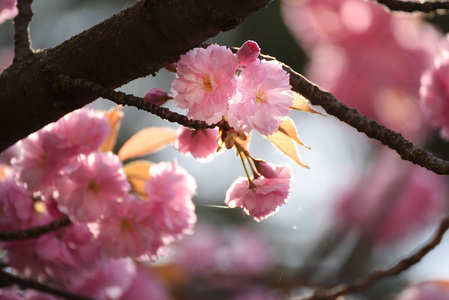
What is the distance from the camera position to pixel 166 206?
87cm

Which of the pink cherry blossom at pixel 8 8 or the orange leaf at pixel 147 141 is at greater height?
the pink cherry blossom at pixel 8 8

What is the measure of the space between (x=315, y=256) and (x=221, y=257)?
0.62 metres

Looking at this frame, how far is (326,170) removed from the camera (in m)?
1.07

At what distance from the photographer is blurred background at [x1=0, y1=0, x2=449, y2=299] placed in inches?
37.8

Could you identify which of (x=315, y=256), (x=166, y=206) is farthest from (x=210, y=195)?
(x=315, y=256)

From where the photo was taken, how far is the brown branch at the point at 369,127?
544mm

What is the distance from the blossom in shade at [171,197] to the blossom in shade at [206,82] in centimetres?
32

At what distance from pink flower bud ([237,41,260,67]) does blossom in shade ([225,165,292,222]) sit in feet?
0.52

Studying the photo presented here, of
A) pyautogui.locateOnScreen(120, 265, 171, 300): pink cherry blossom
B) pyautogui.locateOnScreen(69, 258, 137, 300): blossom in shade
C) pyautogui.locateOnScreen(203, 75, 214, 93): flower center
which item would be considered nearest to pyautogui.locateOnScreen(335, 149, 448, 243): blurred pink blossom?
pyautogui.locateOnScreen(120, 265, 171, 300): pink cherry blossom

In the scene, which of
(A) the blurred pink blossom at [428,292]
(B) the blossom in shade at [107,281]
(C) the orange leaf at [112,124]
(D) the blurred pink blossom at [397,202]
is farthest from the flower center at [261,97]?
(D) the blurred pink blossom at [397,202]

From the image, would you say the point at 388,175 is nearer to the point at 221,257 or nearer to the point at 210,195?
the point at 221,257

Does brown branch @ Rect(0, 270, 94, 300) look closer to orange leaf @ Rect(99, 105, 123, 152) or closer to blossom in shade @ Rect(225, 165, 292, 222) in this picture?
orange leaf @ Rect(99, 105, 123, 152)

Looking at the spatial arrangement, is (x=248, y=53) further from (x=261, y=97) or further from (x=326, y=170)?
(x=326, y=170)

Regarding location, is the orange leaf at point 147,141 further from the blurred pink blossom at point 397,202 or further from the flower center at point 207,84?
the blurred pink blossom at point 397,202
